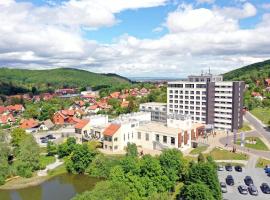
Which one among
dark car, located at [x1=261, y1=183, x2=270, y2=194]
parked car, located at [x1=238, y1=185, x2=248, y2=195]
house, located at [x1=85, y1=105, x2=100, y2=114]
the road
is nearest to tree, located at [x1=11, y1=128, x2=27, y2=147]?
parked car, located at [x1=238, y1=185, x2=248, y2=195]

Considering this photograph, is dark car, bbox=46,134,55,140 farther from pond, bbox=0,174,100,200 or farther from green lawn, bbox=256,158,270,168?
green lawn, bbox=256,158,270,168

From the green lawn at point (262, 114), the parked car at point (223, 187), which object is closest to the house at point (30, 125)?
the parked car at point (223, 187)

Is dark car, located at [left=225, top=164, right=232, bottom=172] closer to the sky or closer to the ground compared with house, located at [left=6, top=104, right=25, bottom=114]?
closer to the ground

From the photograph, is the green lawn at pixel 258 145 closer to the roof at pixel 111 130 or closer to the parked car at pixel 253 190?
the parked car at pixel 253 190

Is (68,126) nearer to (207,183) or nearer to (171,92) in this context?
(171,92)

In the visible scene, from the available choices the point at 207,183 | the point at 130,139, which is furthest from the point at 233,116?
the point at 207,183

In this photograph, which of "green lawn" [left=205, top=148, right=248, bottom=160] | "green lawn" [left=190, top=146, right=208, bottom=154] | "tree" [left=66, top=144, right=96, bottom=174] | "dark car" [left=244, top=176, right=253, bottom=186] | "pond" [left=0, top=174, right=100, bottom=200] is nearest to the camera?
"dark car" [left=244, top=176, right=253, bottom=186]
